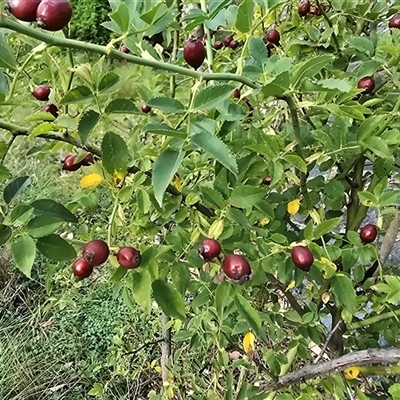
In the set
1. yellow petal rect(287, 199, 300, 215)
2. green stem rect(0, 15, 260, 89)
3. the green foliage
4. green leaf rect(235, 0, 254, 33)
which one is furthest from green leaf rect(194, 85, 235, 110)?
the green foliage

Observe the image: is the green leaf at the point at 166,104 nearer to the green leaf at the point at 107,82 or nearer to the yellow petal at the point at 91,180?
the green leaf at the point at 107,82

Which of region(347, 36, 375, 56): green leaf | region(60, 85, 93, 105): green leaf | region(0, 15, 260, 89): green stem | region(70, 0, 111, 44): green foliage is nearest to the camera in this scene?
region(0, 15, 260, 89): green stem

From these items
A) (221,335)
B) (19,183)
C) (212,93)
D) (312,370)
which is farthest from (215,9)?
(221,335)

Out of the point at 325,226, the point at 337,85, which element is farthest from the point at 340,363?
the point at 337,85

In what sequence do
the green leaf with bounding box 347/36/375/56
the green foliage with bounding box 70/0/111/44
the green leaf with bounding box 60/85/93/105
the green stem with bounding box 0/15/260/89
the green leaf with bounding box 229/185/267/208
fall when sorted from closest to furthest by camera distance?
1. the green stem with bounding box 0/15/260/89
2. the green leaf with bounding box 60/85/93/105
3. the green leaf with bounding box 229/185/267/208
4. the green leaf with bounding box 347/36/375/56
5. the green foliage with bounding box 70/0/111/44

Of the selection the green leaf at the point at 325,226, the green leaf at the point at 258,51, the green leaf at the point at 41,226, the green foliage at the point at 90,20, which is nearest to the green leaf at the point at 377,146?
the green leaf at the point at 325,226

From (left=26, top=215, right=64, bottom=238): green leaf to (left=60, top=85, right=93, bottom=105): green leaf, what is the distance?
0.40ft

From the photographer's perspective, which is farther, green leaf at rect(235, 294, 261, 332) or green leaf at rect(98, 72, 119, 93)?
green leaf at rect(235, 294, 261, 332)

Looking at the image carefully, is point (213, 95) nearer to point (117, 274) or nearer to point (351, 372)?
point (117, 274)

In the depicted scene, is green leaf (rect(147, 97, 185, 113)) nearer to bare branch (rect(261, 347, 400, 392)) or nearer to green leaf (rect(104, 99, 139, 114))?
green leaf (rect(104, 99, 139, 114))

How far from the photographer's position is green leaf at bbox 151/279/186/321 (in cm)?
59

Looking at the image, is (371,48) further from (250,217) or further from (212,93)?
(212,93)

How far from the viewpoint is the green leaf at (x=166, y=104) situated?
550 mm

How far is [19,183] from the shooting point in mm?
621
